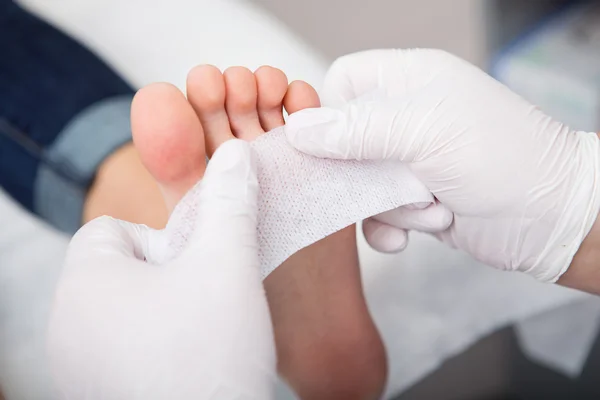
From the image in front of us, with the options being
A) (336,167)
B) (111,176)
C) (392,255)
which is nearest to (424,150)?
(336,167)

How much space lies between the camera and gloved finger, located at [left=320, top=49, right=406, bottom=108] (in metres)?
0.61

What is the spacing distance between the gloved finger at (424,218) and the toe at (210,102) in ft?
0.56

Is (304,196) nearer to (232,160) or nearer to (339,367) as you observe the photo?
(232,160)

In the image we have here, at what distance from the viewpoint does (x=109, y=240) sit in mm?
476

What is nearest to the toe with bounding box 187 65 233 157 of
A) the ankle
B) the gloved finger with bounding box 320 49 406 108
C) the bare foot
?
the bare foot

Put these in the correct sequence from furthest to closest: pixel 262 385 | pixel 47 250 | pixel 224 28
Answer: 1. pixel 224 28
2. pixel 47 250
3. pixel 262 385

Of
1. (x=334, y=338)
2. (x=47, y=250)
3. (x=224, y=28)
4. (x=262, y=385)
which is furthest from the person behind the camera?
(x=224, y=28)

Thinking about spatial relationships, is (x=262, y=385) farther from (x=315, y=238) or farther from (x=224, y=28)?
(x=224, y=28)

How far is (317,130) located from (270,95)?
55 millimetres

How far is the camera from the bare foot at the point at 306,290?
1.79 feet

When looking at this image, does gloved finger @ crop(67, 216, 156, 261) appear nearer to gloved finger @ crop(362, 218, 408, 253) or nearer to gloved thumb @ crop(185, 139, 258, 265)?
gloved thumb @ crop(185, 139, 258, 265)

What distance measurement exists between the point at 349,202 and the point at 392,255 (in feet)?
0.57

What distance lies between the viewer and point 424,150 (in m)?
0.54

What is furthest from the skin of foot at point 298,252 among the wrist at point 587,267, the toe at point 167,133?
the wrist at point 587,267
